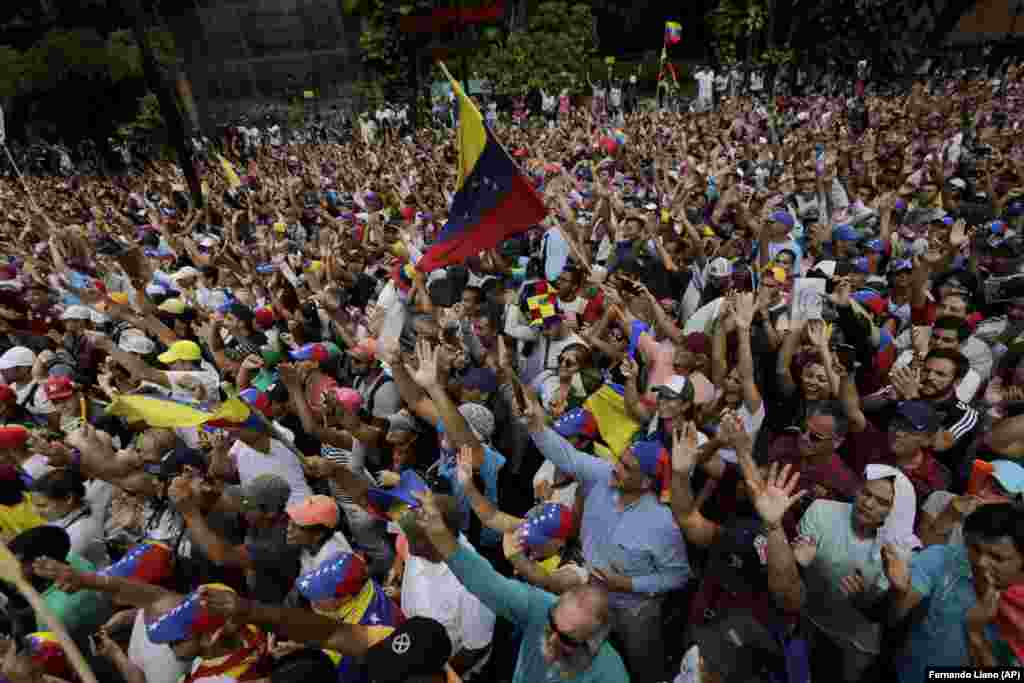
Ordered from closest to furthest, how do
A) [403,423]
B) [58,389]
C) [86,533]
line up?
[86,533]
[403,423]
[58,389]

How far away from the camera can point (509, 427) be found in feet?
14.8

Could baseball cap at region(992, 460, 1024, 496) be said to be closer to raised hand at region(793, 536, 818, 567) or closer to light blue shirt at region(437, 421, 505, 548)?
raised hand at region(793, 536, 818, 567)

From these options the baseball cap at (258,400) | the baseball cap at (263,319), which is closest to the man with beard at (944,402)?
the baseball cap at (258,400)

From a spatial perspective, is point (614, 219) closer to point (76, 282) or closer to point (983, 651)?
point (983, 651)

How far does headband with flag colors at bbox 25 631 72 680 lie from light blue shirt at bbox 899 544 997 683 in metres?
3.35

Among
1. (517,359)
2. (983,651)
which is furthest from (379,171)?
(983,651)

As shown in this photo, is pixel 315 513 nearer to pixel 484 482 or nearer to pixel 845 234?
pixel 484 482

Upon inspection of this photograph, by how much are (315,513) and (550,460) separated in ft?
4.03

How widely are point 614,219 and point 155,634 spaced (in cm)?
A: 644

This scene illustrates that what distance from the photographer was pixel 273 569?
9.60ft

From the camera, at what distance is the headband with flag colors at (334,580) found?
7.91 ft

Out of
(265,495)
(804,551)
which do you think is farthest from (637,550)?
(265,495)

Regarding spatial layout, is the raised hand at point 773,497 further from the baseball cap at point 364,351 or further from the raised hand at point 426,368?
the baseball cap at point 364,351

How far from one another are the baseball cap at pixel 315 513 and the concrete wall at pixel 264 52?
34.1m
